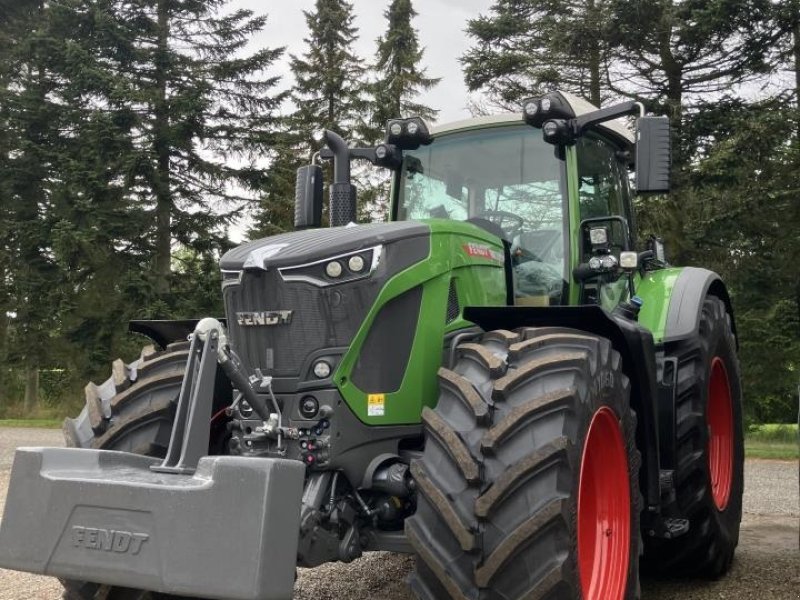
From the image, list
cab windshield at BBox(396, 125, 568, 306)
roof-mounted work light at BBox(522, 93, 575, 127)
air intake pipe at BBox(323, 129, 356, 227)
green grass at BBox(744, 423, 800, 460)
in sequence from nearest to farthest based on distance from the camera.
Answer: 1. roof-mounted work light at BBox(522, 93, 575, 127)
2. cab windshield at BBox(396, 125, 568, 306)
3. air intake pipe at BBox(323, 129, 356, 227)
4. green grass at BBox(744, 423, 800, 460)

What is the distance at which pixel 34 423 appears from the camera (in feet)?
69.3

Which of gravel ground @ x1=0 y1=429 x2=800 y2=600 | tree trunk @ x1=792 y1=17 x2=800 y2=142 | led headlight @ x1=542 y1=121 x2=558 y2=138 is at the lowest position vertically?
gravel ground @ x1=0 y1=429 x2=800 y2=600

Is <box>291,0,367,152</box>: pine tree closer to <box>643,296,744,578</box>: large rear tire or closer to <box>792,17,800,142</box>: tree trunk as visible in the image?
<box>792,17,800,142</box>: tree trunk

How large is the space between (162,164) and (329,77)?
644 cm

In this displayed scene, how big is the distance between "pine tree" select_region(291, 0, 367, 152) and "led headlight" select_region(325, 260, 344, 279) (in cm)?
2178

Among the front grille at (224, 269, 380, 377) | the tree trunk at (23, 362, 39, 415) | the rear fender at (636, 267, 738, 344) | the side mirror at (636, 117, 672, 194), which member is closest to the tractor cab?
the side mirror at (636, 117, 672, 194)

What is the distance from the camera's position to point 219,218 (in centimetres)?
2242

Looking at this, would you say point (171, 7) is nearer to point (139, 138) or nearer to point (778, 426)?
point (139, 138)

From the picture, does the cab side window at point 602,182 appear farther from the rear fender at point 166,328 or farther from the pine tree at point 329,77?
the pine tree at point 329,77

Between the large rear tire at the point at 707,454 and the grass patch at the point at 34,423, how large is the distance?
56.5 ft

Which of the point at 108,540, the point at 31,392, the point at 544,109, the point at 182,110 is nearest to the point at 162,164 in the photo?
the point at 182,110

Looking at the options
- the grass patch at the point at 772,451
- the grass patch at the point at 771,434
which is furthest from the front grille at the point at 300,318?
the grass patch at the point at 771,434

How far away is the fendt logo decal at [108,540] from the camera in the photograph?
2914 mm

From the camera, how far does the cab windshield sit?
4.73 m
